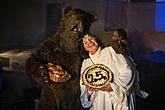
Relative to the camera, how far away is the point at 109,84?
1.78 meters

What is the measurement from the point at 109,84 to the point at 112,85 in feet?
0.06

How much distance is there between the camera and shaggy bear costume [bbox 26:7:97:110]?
1940 millimetres

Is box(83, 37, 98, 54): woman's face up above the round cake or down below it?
above

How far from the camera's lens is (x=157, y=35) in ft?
13.3

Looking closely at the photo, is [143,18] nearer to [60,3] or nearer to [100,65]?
[60,3]

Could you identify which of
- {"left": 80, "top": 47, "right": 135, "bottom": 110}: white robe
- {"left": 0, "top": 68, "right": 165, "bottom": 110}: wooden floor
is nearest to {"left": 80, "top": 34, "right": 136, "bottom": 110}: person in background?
{"left": 80, "top": 47, "right": 135, "bottom": 110}: white robe

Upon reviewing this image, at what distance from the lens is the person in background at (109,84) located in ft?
5.80

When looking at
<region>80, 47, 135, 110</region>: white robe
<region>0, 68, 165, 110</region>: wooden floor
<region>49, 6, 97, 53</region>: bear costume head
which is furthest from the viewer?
<region>0, 68, 165, 110</region>: wooden floor

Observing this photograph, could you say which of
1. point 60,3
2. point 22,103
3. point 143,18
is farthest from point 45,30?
point 143,18

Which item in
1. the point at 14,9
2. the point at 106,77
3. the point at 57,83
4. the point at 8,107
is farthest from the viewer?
the point at 14,9

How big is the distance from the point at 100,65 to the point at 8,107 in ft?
7.31

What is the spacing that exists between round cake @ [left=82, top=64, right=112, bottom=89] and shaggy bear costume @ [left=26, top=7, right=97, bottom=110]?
6.0 inches

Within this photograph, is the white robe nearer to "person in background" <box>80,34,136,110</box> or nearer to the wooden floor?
"person in background" <box>80,34,136,110</box>

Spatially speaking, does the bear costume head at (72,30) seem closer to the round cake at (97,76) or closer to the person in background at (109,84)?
the person in background at (109,84)
